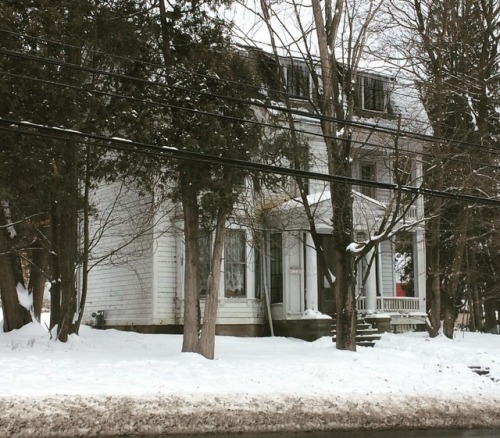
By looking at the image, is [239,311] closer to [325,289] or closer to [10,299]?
[325,289]

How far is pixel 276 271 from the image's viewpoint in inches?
854

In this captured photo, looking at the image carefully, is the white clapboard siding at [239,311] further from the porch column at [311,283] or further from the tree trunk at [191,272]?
the tree trunk at [191,272]

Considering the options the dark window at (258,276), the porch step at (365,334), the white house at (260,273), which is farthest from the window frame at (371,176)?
the porch step at (365,334)

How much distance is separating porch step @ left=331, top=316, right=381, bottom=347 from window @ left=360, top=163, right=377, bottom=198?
551cm

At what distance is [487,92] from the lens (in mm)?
21453

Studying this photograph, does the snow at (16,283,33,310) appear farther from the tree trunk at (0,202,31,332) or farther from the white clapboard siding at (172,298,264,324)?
the white clapboard siding at (172,298,264,324)

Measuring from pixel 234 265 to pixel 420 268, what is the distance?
23.4ft

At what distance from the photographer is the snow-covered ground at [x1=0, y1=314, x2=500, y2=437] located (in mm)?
10070

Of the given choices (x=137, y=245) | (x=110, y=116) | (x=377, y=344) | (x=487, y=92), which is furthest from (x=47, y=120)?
(x=487, y=92)

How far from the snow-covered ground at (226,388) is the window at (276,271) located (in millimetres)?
4964

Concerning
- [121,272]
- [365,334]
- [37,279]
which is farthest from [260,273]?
[37,279]

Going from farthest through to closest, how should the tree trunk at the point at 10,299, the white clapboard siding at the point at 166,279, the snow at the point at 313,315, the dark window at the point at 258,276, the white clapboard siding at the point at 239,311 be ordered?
the dark window at the point at 258,276 → the white clapboard siding at the point at 239,311 → the white clapboard siding at the point at 166,279 → the snow at the point at 313,315 → the tree trunk at the point at 10,299

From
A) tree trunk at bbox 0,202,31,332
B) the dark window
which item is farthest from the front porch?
tree trunk at bbox 0,202,31,332

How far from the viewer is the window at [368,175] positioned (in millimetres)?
23469
